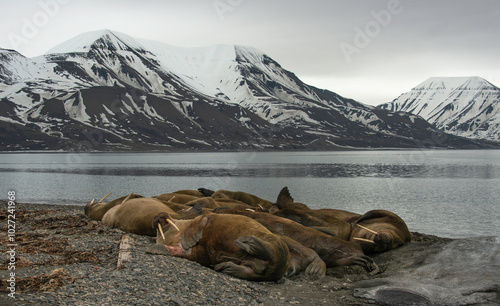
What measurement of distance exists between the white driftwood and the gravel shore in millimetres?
130

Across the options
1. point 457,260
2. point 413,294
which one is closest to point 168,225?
point 413,294

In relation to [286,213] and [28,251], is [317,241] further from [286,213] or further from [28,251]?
[28,251]

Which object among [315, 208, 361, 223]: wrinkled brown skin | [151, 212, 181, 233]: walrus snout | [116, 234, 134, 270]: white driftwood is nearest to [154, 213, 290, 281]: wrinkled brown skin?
[116, 234, 134, 270]: white driftwood

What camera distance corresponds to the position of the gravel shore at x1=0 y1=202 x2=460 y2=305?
8594 millimetres

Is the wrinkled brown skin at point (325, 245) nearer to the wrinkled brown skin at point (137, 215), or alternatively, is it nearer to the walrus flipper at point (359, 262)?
the walrus flipper at point (359, 262)

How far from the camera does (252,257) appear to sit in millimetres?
10961

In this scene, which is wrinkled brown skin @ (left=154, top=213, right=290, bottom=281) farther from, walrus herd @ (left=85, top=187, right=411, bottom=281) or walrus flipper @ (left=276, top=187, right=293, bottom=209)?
walrus flipper @ (left=276, top=187, right=293, bottom=209)

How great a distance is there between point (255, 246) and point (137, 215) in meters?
7.23

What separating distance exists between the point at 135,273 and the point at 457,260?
8.47 meters

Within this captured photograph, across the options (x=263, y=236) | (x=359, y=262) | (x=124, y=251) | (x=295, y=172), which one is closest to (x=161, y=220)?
(x=124, y=251)

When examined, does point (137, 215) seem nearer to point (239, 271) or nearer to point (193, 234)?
point (193, 234)

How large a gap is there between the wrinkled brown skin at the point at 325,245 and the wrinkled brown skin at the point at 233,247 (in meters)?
2.43

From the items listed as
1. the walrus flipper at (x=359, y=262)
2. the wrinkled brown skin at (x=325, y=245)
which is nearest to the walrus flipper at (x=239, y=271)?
the wrinkled brown skin at (x=325, y=245)

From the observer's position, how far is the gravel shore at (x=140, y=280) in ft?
28.2
